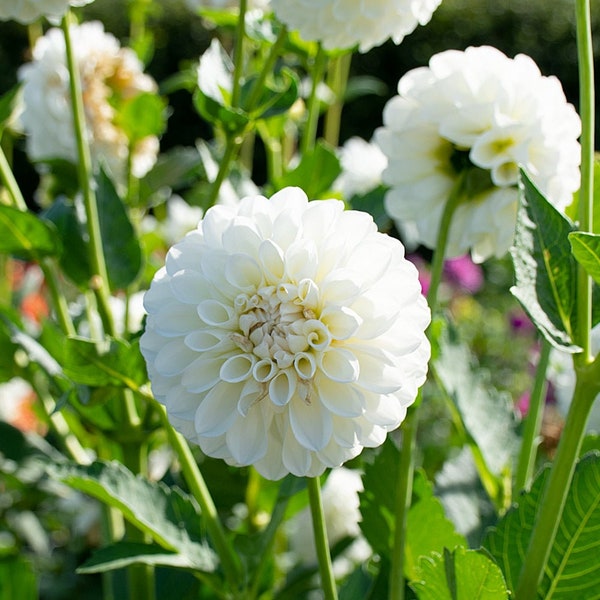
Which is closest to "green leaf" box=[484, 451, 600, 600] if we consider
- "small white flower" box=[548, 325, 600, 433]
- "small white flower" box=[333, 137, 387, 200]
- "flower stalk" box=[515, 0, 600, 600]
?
"flower stalk" box=[515, 0, 600, 600]

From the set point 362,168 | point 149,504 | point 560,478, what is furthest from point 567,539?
point 362,168

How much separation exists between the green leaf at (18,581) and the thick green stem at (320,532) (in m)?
0.37

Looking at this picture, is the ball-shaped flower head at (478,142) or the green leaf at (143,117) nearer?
the ball-shaped flower head at (478,142)

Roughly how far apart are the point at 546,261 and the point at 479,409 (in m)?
0.25

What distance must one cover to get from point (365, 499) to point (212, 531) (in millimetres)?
116

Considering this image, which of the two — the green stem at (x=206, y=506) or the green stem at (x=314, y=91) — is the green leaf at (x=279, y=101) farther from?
the green stem at (x=206, y=506)

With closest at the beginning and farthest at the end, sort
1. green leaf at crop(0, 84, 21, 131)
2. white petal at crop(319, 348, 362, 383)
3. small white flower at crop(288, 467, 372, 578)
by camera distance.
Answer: white petal at crop(319, 348, 362, 383) → green leaf at crop(0, 84, 21, 131) → small white flower at crop(288, 467, 372, 578)

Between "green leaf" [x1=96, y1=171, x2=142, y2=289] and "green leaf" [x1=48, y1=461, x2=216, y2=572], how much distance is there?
24 cm

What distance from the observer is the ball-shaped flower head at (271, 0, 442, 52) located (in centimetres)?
70

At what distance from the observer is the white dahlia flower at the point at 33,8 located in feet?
2.36

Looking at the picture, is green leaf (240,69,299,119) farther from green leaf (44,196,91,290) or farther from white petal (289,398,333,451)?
white petal (289,398,333,451)

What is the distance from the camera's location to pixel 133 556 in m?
0.64

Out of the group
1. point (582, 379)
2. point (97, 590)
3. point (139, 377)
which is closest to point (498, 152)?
point (582, 379)

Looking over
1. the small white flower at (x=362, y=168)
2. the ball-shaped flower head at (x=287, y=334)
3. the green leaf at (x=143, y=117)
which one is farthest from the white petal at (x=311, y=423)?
the small white flower at (x=362, y=168)
